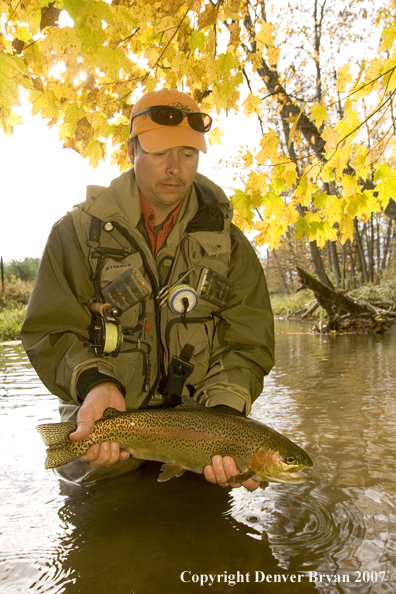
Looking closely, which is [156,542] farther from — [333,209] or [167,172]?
[333,209]

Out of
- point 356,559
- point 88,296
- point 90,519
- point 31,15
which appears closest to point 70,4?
point 31,15

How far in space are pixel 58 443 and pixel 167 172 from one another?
2177mm

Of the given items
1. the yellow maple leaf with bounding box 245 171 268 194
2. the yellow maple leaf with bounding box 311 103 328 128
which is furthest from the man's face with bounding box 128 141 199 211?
the yellow maple leaf with bounding box 311 103 328 128

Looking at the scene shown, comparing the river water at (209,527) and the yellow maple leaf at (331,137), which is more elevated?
the yellow maple leaf at (331,137)

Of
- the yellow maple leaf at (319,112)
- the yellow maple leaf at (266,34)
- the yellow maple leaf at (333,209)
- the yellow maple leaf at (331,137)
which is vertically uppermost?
the yellow maple leaf at (266,34)

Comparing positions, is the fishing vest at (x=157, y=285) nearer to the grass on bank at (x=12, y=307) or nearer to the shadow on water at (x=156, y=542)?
the shadow on water at (x=156, y=542)

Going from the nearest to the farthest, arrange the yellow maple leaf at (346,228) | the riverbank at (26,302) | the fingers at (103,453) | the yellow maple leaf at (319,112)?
the fingers at (103,453) < the yellow maple leaf at (319,112) < the yellow maple leaf at (346,228) < the riverbank at (26,302)

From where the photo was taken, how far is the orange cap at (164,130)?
12.1ft

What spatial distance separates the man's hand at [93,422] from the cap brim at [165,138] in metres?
1.89

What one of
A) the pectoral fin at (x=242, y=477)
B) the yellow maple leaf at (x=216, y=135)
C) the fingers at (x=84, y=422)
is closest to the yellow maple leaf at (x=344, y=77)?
the yellow maple leaf at (x=216, y=135)

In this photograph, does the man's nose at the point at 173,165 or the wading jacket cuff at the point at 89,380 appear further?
the man's nose at the point at 173,165

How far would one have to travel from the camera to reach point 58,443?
290cm

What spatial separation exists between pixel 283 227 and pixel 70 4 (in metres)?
2.94

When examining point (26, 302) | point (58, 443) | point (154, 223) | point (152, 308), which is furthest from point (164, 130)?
point (26, 302)
